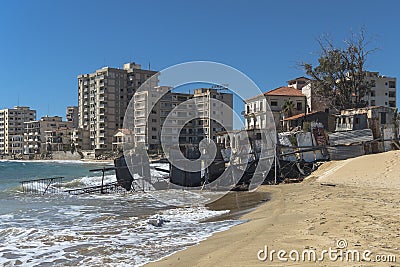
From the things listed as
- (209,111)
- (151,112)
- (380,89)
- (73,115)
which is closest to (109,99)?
(151,112)

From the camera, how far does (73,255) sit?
948 cm

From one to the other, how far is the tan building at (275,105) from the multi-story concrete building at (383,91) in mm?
25792

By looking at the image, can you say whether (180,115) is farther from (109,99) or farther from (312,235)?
(312,235)

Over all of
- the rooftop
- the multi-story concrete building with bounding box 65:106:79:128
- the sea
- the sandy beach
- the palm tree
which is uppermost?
the multi-story concrete building with bounding box 65:106:79:128

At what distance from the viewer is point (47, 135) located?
481ft

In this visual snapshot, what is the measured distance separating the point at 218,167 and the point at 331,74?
25.5 meters

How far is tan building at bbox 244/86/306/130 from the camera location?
2341 inches

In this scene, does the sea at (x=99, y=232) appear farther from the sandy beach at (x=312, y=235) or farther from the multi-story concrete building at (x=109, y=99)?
the multi-story concrete building at (x=109, y=99)

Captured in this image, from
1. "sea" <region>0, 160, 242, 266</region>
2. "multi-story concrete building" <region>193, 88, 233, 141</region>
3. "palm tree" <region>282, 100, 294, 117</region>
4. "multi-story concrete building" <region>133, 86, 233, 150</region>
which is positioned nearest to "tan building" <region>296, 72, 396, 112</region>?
"palm tree" <region>282, 100, 294, 117</region>

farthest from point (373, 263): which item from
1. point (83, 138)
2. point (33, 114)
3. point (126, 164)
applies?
point (33, 114)

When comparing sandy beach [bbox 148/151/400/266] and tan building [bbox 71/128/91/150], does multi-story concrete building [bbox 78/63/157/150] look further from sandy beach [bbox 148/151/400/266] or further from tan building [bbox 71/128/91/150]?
sandy beach [bbox 148/151/400/266]

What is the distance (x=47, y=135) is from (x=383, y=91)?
117 meters

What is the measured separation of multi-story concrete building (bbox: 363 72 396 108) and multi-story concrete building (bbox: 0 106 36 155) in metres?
139

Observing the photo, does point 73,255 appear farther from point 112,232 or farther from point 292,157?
point 292,157
